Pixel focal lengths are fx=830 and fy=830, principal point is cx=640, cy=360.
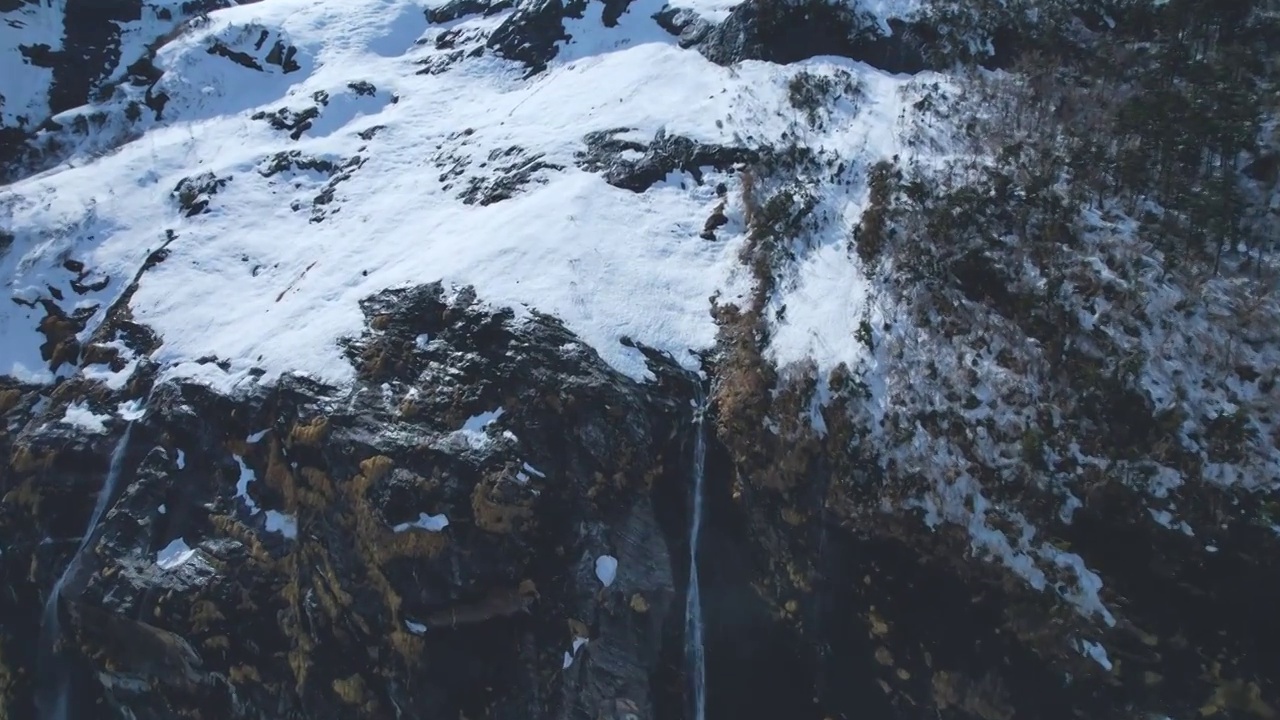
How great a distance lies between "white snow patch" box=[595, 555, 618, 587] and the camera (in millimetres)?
13500

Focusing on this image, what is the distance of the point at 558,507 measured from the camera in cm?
1395

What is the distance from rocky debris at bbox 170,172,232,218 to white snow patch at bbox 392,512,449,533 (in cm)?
1305

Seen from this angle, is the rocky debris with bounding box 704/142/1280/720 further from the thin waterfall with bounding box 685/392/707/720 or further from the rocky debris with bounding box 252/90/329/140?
the rocky debris with bounding box 252/90/329/140

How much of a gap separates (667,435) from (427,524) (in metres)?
4.38

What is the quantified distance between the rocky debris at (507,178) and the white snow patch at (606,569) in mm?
10085

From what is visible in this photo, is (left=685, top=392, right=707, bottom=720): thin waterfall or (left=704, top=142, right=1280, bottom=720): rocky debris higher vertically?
(left=704, top=142, right=1280, bottom=720): rocky debris

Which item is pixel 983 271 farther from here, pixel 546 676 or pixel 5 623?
pixel 5 623

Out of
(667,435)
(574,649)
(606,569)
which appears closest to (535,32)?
(667,435)

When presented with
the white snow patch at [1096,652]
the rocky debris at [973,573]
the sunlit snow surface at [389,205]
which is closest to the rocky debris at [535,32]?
the sunlit snow surface at [389,205]

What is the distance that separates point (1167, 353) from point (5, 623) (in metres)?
21.9

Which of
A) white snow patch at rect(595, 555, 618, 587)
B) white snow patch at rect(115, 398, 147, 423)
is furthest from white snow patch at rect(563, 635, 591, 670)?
white snow patch at rect(115, 398, 147, 423)

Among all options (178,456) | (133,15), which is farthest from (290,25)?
(178,456)

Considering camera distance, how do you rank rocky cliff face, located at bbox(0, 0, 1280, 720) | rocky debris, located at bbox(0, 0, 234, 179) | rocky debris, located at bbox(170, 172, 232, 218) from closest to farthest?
1. rocky cliff face, located at bbox(0, 0, 1280, 720)
2. rocky debris, located at bbox(170, 172, 232, 218)
3. rocky debris, located at bbox(0, 0, 234, 179)

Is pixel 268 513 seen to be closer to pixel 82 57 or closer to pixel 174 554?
pixel 174 554
